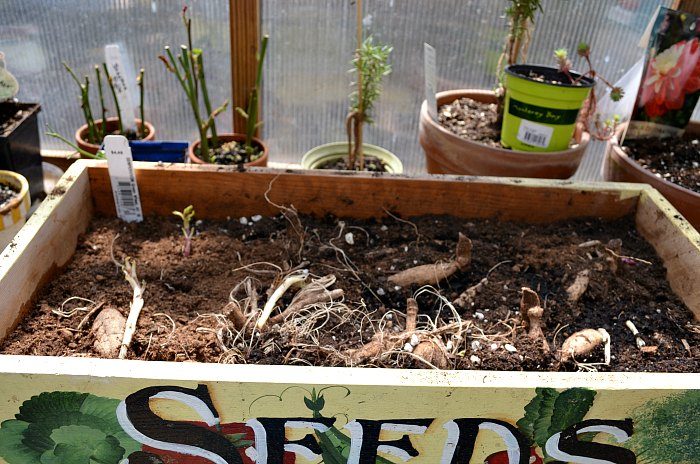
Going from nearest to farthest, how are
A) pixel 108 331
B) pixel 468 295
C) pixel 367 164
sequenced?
1. pixel 108 331
2. pixel 468 295
3. pixel 367 164

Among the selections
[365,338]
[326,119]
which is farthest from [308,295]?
[326,119]

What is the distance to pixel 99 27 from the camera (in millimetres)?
1676

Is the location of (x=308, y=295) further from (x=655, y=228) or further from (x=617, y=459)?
(x=655, y=228)

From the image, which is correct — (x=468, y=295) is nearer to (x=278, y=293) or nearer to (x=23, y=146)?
(x=278, y=293)

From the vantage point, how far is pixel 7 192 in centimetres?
133

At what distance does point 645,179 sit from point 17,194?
1.46 metres

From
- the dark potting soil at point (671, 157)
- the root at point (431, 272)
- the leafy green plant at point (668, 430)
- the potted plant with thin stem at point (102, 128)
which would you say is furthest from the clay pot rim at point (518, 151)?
the potted plant with thin stem at point (102, 128)

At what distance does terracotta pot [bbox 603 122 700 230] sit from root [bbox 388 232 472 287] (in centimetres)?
52

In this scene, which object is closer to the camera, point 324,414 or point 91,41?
point 324,414

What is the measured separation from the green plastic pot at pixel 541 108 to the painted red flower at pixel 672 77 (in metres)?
0.16

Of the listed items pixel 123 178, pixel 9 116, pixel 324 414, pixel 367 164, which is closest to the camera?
pixel 324 414

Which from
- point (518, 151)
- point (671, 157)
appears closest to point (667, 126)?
point (671, 157)

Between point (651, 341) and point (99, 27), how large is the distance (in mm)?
1654

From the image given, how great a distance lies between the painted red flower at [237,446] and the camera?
0.75 meters
